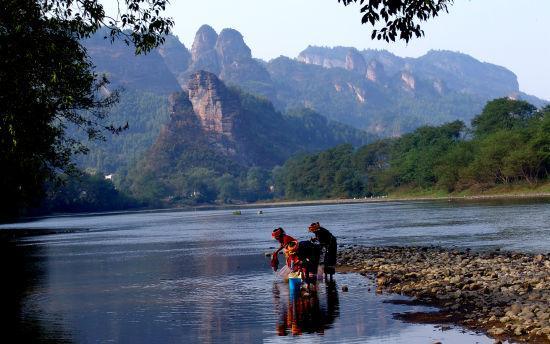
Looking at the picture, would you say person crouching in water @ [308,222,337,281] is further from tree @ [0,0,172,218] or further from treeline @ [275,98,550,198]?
treeline @ [275,98,550,198]

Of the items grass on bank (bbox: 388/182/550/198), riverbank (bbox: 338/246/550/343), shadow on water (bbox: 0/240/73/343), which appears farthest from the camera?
grass on bank (bbox: 388/182/550/198)

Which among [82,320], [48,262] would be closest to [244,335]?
[82,320]

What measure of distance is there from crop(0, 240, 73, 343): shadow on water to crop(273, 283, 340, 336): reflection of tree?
608 centimetres

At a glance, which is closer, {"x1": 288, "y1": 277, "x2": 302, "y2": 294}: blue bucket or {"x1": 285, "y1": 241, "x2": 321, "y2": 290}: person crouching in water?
{"x1": 285, "y1": 241, "x2": 321, "y2": 290}: person crouching in water

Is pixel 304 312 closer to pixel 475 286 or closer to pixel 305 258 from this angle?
pixel 305 258

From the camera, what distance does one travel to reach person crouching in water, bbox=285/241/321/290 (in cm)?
2552

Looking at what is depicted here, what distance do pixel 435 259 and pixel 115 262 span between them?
72.6 ft

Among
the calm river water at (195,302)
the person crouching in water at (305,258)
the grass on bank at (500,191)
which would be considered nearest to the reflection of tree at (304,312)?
the calm river water at (195,302)

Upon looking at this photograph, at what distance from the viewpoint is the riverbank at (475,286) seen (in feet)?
59.8

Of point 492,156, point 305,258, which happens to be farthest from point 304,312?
point 492,156

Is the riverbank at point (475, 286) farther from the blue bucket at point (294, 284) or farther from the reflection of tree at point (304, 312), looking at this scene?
the blue bucket at point (294, 284)

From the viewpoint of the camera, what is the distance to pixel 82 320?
2325 centimetres

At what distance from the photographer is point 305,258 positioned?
84.8 ft

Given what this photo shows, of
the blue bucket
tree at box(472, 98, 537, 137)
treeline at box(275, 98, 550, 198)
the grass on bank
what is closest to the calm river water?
the blue bucket
